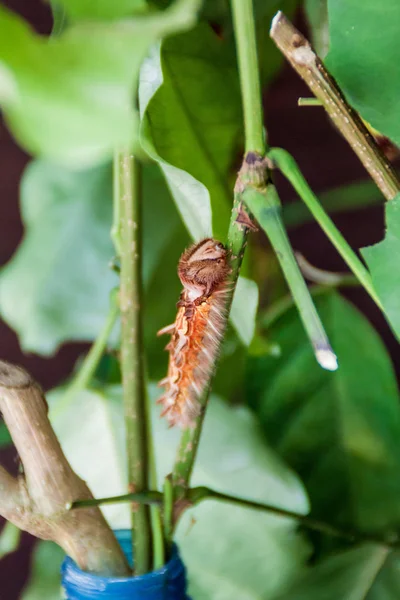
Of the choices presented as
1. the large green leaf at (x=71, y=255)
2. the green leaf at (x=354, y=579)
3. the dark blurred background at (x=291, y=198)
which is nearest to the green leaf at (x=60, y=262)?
the large green leaf at (x=71, y=255)

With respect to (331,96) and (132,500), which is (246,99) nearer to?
(331,96)

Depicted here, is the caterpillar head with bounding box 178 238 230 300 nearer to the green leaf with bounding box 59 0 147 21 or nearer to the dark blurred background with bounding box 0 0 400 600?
the green leaf with bounding box 59 0 147 21

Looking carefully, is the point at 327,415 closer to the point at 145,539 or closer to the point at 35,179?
the point at 145,539

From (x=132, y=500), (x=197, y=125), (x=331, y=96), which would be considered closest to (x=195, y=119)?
(x=197, y=125)

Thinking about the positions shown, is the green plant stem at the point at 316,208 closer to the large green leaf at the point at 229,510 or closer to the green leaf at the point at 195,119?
the green leaf at the point at 195,119

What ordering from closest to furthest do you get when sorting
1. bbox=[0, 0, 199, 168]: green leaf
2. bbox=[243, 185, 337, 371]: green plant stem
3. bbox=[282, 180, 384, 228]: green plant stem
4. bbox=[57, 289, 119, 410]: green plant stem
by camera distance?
1. bbox=[0, 0, 199, 168]: green leaf
2. bbox=[243, 185, 337, 371]: green plant stem
3. bbox=[57, 289, 119, 410]: green plant stem
4. bbox=[282, 180, 384, 228]: green plant stem

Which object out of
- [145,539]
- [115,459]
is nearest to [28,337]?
[115,459]

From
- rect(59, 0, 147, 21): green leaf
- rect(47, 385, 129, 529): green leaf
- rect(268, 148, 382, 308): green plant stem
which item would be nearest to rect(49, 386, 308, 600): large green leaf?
rect(47, 385, 129, 529): green leaf
